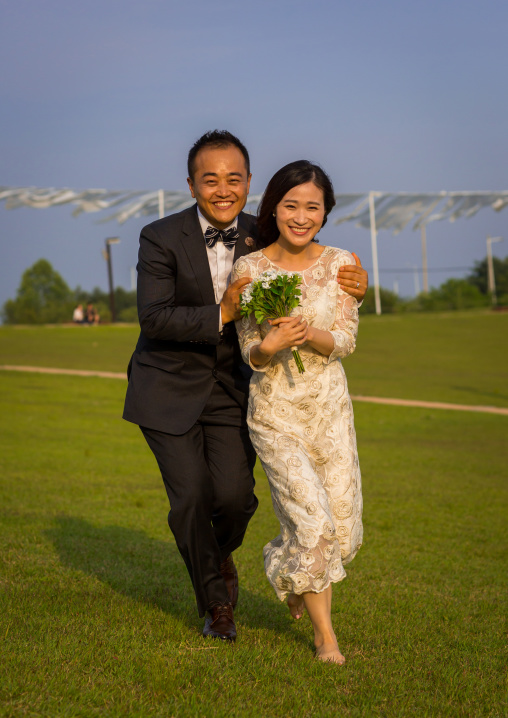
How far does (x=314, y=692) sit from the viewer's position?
3.70m

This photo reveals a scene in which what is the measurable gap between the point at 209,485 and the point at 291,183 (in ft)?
5.27

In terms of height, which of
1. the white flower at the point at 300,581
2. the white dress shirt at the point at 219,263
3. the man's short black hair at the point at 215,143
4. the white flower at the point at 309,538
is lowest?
the white flower at the point at 300,581

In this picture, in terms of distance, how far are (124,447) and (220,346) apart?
30.0 ft

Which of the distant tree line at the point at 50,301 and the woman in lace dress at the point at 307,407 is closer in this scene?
the woman in lace dress at the point at 307,407

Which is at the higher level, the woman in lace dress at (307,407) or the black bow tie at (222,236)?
the black bow tie at (222,236)

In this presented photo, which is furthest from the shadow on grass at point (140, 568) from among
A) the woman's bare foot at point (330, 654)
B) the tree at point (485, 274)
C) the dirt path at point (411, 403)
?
the tree at point (485, 274)

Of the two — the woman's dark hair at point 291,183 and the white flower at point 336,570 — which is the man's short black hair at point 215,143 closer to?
the woman's dark hair at point 291,183

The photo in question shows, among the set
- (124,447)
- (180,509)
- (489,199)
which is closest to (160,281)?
(180,509)

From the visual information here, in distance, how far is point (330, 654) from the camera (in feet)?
13.4

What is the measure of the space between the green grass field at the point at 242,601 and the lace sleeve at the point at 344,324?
1446 millimetres

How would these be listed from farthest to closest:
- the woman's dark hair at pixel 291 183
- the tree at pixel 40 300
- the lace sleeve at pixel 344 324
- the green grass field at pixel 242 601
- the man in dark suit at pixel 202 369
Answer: the tree at pixel 40 300 → the man in dark suit at pixel 202 369 → the woman's dark hair at pixel 291 183 → the lace sleeve at pixel 344 324 → the green grass field at pixel 242 601

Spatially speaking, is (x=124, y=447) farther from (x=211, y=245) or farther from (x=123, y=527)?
(x=211, y=245)

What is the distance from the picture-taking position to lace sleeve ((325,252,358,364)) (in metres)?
4.29

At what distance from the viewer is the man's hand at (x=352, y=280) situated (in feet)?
14.5
